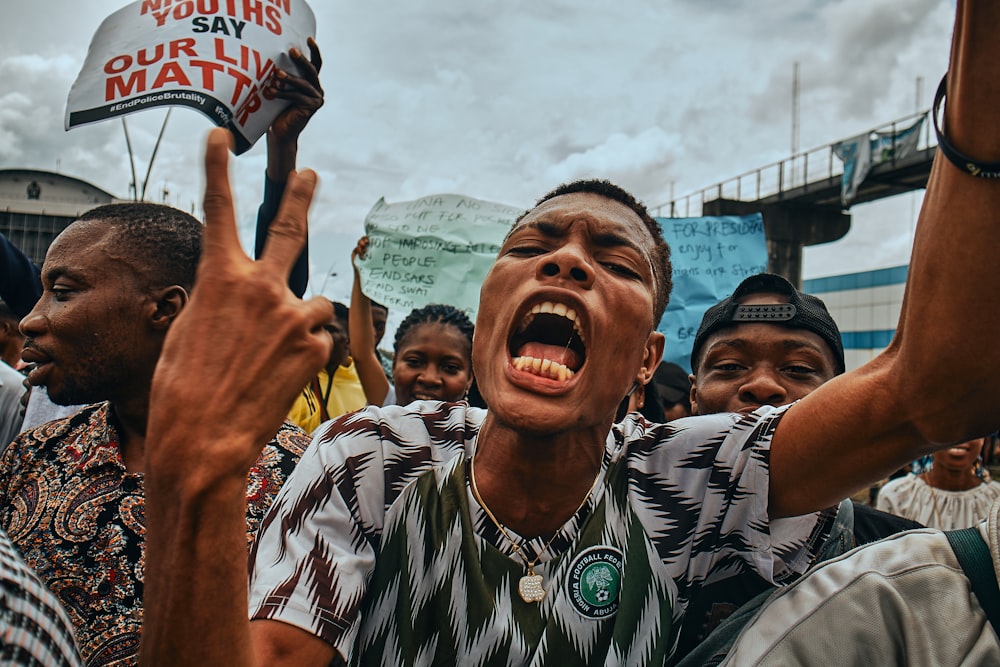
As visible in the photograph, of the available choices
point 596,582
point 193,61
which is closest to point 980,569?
point 596,582

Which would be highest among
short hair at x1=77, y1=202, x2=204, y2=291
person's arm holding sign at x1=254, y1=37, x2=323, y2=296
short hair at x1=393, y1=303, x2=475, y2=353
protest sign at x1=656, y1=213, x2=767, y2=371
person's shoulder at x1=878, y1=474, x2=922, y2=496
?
protest sign at x1=656, y1=213, x2=767, y2=371

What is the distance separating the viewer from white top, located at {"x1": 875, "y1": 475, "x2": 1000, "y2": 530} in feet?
16.3

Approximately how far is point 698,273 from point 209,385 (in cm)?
509

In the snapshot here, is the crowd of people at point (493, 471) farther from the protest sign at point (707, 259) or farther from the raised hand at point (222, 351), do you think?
the protest sign at point (707, 259)

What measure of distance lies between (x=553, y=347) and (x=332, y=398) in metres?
2.94

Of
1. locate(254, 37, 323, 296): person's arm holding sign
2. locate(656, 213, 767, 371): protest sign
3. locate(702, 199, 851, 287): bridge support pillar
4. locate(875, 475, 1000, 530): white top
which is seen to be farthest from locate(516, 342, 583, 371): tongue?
locate(702, 199, 851, 287): bridge support pillar

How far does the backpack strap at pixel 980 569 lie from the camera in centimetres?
127

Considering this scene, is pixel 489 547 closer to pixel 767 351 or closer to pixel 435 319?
pixel 767 351

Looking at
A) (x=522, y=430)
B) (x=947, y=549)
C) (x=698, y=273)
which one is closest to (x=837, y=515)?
(x=947, y=549)

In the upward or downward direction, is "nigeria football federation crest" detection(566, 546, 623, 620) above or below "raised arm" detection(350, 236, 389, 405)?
below

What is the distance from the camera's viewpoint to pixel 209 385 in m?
0.97

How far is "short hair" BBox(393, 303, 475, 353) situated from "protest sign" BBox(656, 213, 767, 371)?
167 cm

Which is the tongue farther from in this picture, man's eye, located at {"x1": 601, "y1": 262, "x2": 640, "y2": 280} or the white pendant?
the white pendant

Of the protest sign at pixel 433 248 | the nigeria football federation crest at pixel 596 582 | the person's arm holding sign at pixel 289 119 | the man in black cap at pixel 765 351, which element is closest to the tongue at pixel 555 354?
the nigeria football federation crest at pixel 596 582
